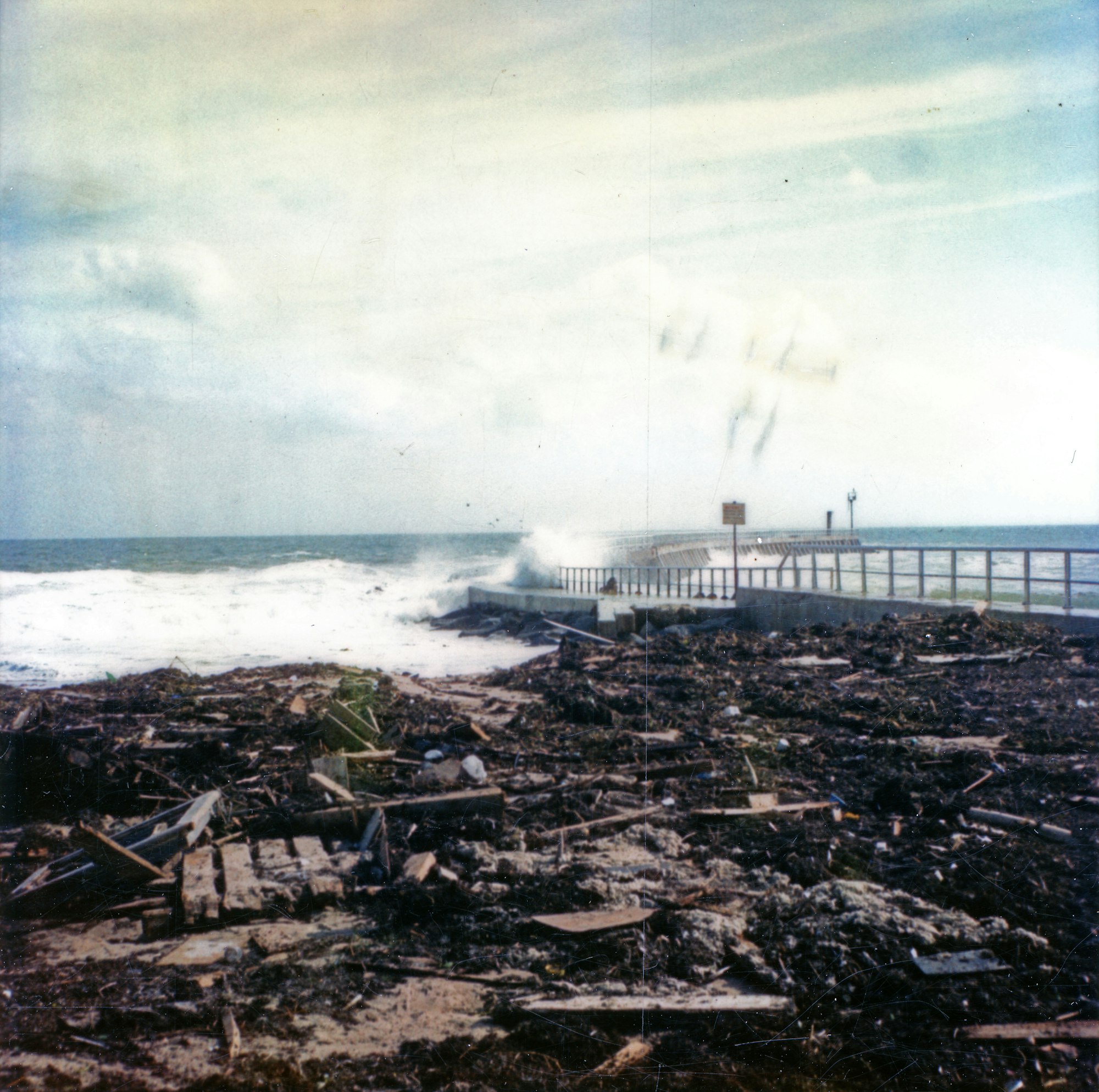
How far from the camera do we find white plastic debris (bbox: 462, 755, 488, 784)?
597cm

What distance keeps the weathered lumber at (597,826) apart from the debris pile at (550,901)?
0.12ft

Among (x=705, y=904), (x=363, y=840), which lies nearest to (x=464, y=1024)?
(x=705, y=904)

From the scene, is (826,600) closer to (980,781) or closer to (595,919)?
(980,781)

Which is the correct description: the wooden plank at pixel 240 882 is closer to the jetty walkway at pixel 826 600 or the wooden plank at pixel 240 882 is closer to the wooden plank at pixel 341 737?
the wooden plank at pixel 341 737

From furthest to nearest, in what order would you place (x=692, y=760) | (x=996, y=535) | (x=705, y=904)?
(x=996, y=535)
(x=692, y=760)
(x=705, y=904)

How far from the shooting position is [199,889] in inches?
164

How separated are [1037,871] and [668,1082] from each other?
250cm

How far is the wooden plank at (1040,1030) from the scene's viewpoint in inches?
108

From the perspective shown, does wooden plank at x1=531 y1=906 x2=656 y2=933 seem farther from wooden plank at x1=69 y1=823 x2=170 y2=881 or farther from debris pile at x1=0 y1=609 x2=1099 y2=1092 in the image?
wooden plank at x1=69 y1=823 x2=170 y2=881

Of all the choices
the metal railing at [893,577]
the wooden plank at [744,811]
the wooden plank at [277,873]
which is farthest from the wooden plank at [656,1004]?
the metal railing at [893,577]

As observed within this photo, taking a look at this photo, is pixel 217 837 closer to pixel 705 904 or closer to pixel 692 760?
pixel 705 904

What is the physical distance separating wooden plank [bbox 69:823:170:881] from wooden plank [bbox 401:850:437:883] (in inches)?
56.2

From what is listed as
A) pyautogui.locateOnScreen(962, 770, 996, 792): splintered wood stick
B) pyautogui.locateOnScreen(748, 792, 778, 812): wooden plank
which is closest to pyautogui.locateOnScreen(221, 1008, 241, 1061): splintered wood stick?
pyautogui.locateOnScreen(748, 792, 778, 812): wooden plank

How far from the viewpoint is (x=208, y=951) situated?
12.1 feet
